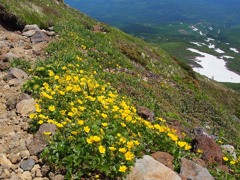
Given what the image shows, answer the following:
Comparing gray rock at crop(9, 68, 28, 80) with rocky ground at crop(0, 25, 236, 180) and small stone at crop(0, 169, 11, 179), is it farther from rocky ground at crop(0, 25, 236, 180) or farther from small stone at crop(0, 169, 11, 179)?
small stone at crop(0, 169, 11, 179)

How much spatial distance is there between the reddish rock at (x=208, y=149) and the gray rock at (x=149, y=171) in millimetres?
3109

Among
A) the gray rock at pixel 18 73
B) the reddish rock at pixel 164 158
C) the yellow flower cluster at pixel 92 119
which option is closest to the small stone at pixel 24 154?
the yellow flower cluster at pixel 92 119

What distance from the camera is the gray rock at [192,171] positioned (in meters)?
8.95

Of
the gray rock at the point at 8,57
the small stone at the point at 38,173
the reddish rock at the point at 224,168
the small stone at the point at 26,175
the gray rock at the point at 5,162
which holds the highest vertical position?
the small stone at the point at 38,173

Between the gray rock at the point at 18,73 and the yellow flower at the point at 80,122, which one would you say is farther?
the gray rock at the point at 18,73

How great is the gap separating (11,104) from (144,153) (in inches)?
171

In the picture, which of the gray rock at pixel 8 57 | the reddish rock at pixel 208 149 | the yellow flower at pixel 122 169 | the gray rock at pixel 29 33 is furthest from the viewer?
the gray rock at pixel 29 33

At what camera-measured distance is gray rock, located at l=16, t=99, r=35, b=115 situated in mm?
10062

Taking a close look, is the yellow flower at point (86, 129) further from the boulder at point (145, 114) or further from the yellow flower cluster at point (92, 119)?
the boulder at point (145, 114)

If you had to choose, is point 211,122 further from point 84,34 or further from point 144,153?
point 144,153

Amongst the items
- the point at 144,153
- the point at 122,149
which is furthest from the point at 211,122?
the point at 122,149

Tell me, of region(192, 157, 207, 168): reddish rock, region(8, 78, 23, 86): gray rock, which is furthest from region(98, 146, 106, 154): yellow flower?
region(8, 78, 23, 86): gray rock

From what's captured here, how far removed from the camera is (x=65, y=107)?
991 cm

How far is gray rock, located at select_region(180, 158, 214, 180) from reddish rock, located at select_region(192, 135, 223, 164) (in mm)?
1751
